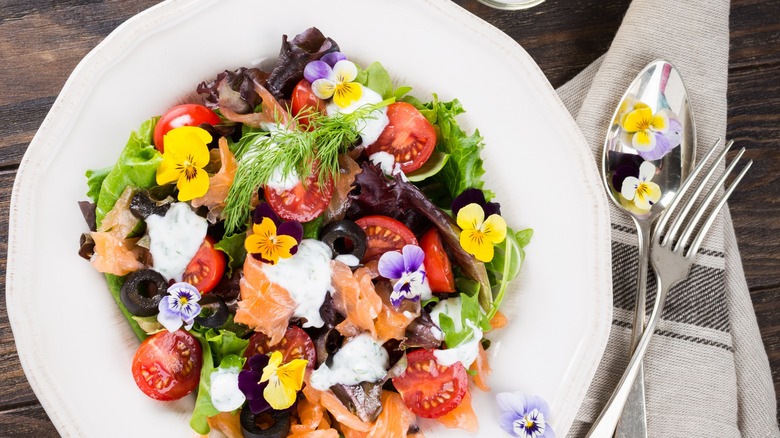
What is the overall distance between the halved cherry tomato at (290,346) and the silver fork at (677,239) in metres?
1.15

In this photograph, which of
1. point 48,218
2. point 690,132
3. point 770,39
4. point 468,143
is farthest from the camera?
point 770,39

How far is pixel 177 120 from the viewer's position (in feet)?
7.22

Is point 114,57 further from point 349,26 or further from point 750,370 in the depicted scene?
point 750,370

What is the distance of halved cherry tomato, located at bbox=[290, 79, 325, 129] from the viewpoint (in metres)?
2.27

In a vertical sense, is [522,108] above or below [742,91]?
above

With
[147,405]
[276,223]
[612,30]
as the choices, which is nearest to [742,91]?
[612,30]

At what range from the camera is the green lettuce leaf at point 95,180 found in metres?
2.13

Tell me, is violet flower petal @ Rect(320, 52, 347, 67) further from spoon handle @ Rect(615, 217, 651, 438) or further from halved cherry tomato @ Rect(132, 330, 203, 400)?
spoon handle @ Rect(615, 217, 651, 438)

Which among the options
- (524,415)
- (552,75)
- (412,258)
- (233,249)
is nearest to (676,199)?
(552,75)

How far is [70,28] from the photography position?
102 inches

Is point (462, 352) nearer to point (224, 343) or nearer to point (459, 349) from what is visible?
point (459, 349)

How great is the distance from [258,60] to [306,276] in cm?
76

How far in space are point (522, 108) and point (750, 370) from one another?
149cm

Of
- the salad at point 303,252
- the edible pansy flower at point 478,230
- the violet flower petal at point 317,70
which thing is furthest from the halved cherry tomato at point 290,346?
the violet flower petal at point 317,70
